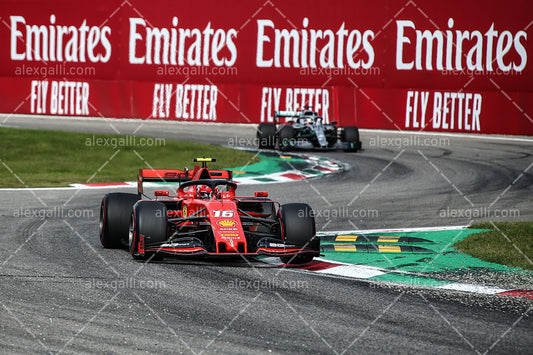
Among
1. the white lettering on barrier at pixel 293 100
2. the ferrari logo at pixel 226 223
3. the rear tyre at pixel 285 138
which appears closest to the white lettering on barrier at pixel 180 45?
the white lettering on barrier at pixel 293 100

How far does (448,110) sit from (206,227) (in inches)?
725

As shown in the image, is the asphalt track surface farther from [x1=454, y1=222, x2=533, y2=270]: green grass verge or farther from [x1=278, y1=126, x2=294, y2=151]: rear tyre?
[x1=278, y1=126, x2=294, y2=151]: rear tyre

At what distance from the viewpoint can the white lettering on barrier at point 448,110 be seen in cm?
2580

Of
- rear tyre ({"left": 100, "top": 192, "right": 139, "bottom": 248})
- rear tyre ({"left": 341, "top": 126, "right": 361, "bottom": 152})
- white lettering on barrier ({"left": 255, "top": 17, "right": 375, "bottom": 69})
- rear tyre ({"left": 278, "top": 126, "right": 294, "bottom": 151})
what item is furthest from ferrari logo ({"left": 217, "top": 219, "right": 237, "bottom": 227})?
white lettering on barrier ({"left": 255, "top": 17, "right": 375, "bottom": 69})

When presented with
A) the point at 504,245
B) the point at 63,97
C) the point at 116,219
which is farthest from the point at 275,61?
the point at 116,219

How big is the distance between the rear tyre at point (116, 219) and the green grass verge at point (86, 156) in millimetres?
5891

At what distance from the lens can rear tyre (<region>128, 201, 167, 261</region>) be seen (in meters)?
8.51

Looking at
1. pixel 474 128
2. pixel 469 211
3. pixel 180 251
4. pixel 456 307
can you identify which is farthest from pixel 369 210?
pixel 474 128

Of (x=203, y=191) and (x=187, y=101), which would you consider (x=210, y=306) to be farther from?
(x=187, y=101)

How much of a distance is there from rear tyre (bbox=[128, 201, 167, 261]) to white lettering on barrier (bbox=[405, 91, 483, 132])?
18.6 meters

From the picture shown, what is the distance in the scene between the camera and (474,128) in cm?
2592

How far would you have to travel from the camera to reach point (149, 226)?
854 centimetres

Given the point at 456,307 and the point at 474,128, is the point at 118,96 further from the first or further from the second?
the point at 456,307

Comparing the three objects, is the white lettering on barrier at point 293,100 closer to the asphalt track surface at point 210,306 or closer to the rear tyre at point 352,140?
the rear tyre at point 352,140
